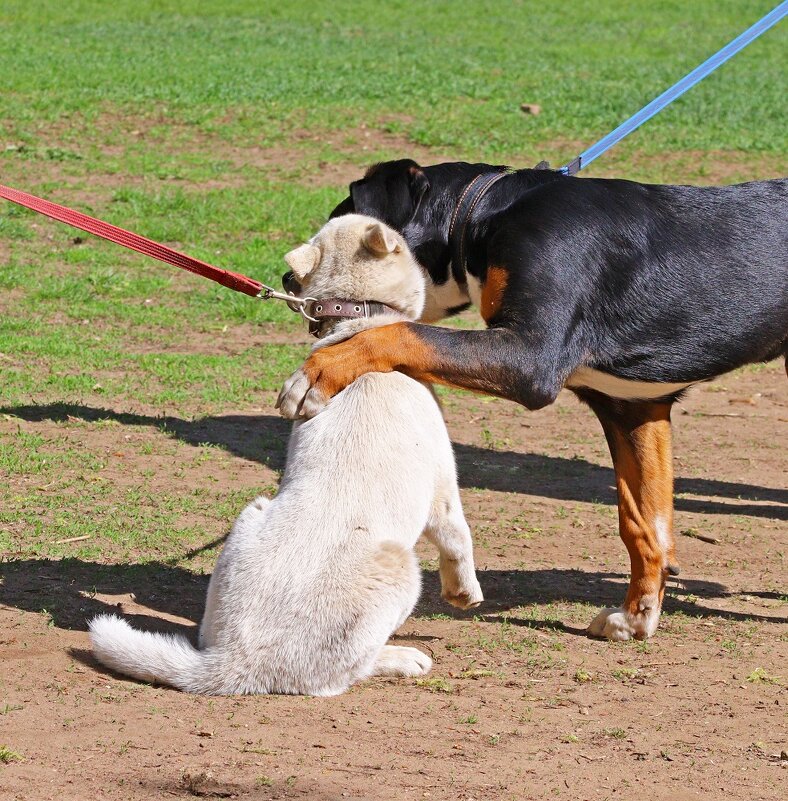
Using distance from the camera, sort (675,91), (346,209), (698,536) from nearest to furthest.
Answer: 1. (346,209)
2. (675,91)
3. (698,536)

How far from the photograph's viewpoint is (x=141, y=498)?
6.48m

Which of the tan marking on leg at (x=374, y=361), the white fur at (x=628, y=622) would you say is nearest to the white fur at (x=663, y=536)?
the white fur at (x=628, y=622)

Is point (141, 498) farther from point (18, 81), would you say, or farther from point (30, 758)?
point (18, 81)

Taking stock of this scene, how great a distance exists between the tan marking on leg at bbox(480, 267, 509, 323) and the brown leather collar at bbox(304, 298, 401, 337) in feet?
1.31

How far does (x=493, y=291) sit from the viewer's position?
4.73 meters

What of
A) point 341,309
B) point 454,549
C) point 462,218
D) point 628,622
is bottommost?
point 628,622

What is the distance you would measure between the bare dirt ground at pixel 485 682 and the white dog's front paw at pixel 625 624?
0.06 metres

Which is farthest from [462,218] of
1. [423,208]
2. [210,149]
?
[210,149]

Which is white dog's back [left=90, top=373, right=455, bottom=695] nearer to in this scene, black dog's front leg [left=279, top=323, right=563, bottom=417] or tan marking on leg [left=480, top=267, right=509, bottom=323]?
black dog's front leg [left=279, top=323, right=563, bottom=417]

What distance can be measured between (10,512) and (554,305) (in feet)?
10.1

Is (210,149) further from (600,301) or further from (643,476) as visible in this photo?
(600,301)

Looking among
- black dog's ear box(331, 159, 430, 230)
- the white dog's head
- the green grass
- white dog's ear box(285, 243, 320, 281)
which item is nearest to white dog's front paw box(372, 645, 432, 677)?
the green grass

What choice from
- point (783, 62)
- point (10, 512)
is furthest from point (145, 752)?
point (783, 62)

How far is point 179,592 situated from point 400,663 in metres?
1.24
